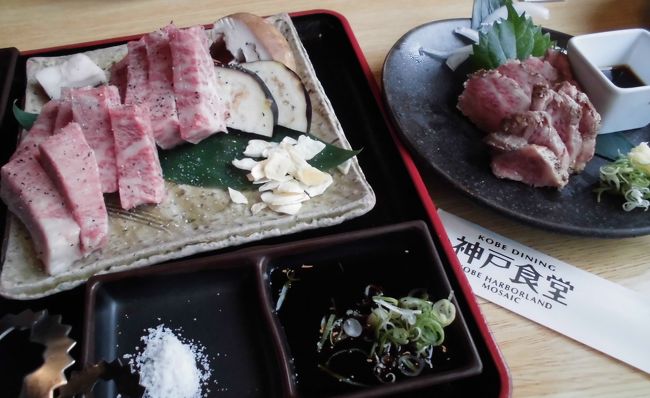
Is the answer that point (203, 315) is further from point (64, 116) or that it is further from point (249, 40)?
point (249, 40)

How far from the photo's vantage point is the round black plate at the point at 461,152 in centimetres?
167

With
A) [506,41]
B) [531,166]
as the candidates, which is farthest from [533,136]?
[506,41]

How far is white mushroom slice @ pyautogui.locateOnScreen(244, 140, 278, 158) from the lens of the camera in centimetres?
176

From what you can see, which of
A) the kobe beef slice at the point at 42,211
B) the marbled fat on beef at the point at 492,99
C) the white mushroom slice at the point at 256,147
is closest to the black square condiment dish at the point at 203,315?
the kobe beef slice at the point at 42,211

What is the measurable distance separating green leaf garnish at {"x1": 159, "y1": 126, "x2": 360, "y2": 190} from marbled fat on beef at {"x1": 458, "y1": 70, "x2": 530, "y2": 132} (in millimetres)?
533

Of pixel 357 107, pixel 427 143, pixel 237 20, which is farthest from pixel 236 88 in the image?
pixel 427 143

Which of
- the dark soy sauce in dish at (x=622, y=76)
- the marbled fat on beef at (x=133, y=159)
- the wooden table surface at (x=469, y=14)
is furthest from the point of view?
the dark soy sauce in dish at (x=622, y=76)

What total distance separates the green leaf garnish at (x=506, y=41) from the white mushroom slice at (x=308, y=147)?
80 cm

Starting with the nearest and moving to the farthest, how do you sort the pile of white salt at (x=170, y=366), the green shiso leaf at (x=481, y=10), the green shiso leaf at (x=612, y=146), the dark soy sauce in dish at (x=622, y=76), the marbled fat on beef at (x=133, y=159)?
the pile of white salt at (x=170, y=366) → the marbled fat on beef at (x=133, y=159) → the green shiso leaf at (x=612, y=146) → the dark soy sauce in dish at (x=622, y=76) → the green shiso leaf at (x=481, y=10)

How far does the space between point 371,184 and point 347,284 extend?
1.38 feet

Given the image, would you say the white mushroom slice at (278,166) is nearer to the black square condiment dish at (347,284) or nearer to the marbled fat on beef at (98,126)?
the black square condiment dish at (347,284)

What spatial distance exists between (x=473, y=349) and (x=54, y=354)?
3.10 ft

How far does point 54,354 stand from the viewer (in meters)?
1.14

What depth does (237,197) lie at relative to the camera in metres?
1.68
